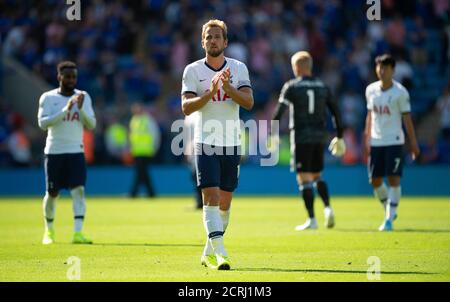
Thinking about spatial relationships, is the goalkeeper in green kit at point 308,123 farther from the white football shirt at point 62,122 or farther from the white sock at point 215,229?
the white sock at point 215,229

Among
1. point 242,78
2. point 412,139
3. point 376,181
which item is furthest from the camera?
point 376,181

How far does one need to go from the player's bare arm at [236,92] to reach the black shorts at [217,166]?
0.61 meters

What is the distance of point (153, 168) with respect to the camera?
31.3m

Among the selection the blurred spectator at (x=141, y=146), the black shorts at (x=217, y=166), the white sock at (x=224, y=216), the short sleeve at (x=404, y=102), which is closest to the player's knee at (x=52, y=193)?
the white sock at (x=224, y=216)

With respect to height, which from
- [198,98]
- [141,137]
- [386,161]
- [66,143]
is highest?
[198,98]

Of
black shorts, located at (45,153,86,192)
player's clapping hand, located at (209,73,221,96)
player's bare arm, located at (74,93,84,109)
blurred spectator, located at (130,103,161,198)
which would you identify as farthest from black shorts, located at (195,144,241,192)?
blurred spectator, located at (130,103,161,198)

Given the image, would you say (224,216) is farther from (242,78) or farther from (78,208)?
(78,208)

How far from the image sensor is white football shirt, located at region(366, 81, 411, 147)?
54.8 ft

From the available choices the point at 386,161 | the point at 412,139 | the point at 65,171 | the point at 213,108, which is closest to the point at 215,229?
the point at 213,108

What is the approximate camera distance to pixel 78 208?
49.6ft

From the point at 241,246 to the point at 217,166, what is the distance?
3.08 metres

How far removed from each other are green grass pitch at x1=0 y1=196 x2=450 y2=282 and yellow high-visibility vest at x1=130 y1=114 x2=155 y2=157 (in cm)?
545

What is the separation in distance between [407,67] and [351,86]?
1.76 meters
